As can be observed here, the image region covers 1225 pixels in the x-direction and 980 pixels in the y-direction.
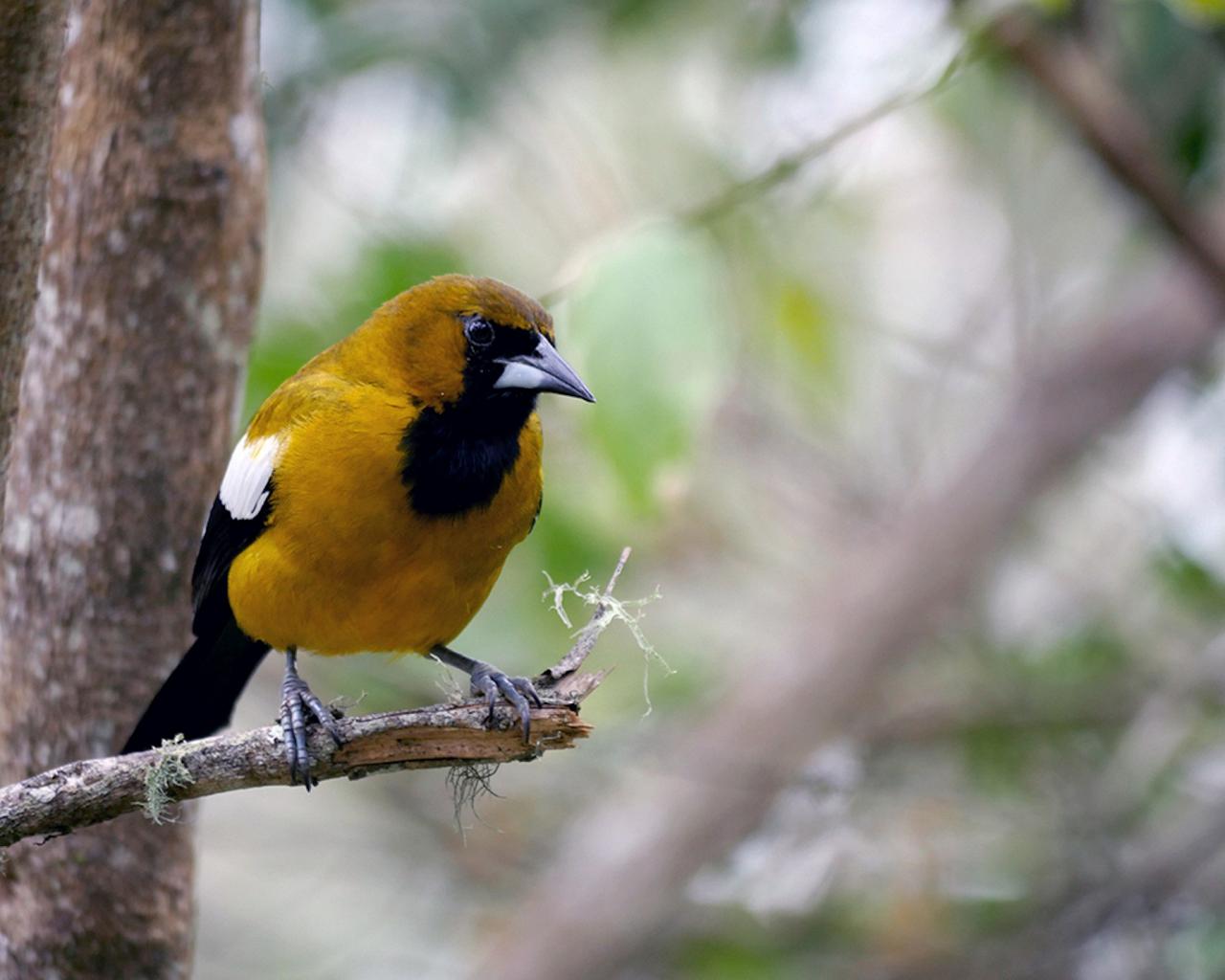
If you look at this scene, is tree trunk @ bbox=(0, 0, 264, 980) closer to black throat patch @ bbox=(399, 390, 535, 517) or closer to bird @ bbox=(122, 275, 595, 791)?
bird @ bbox=(122, 275, 595, 791)

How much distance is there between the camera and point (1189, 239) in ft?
14.5

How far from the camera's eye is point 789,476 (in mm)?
6562

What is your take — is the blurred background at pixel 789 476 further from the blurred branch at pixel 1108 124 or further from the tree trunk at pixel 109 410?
the tree trunk at pixel 109 410

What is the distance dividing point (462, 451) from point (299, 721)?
649 mm

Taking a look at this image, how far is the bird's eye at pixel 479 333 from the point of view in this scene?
10.4ft

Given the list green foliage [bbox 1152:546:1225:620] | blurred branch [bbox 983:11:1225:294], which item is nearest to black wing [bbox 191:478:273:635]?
blurred branch [bbox 983:11:1225:294]

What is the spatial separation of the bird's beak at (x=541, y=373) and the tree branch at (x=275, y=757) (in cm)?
84

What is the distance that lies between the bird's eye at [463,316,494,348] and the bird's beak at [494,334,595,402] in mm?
50

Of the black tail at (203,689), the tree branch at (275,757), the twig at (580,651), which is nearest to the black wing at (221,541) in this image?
the black tail at (203,689)

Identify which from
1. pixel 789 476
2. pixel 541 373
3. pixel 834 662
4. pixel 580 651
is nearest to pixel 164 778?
pixel 580 651

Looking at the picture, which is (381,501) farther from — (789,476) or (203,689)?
(789,476)

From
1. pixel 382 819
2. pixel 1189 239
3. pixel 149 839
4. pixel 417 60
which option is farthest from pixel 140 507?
pixel 382 819

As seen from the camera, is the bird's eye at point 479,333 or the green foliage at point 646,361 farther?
the bird's eye at point 479,333

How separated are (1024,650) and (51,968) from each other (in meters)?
3.73
